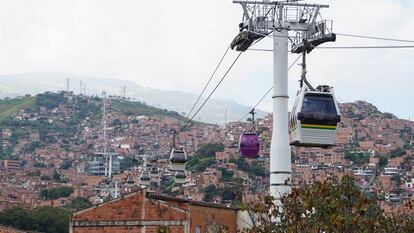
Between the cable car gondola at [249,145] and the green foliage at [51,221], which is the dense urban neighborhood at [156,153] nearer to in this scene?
the green foliage at [51,221]

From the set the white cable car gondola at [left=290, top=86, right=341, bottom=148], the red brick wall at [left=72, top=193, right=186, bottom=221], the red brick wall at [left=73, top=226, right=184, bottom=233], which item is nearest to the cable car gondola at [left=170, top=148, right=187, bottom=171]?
the red brick wall at [left=72, top=193, right=186, bottom=221]

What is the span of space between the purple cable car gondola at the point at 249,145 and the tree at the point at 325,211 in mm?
4621

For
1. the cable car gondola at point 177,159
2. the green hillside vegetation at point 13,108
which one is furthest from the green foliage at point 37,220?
the green hillside vegetation at point 13,108

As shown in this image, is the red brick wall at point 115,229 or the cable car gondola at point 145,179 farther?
the cable car gondola at point 145,179

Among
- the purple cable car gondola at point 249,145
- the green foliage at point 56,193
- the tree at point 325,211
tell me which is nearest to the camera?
the tree at point 325,211

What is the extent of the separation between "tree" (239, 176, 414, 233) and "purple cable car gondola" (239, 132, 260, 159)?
4621 millimetres

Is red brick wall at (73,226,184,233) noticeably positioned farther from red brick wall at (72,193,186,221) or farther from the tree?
the tree

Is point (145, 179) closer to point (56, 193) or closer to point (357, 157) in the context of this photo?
point (56, 193)

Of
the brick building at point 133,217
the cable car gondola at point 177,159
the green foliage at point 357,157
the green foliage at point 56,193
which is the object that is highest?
the green foliage at point 357,157

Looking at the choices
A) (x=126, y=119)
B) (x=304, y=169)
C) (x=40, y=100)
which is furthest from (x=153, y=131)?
(x=304, y=169)

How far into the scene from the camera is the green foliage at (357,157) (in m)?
134

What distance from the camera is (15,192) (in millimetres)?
120125

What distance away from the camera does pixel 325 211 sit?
11.3 meters

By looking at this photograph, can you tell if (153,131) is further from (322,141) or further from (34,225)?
(322,141)
